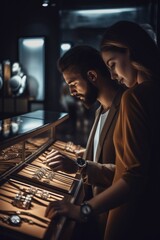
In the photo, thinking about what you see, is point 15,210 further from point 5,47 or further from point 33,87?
point 5,47

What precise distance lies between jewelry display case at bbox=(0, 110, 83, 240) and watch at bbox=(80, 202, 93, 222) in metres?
0.19

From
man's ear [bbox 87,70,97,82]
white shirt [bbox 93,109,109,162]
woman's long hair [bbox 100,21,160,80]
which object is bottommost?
white shirt [bbox 93,109,109,162]

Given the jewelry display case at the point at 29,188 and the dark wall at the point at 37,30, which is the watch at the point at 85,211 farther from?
the dark wall at the point at 37,30

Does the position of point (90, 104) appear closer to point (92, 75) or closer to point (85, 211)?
point (92, 75)

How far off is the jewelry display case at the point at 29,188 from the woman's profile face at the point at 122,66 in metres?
0.73

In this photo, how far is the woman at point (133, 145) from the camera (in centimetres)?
132

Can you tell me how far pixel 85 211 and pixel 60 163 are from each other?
577 mm

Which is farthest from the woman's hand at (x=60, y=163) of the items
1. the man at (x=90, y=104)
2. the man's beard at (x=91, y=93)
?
the man's beard at (x=91, y=93)

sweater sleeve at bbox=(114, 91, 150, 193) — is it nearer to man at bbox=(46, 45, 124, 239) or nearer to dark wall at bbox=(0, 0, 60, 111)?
man at bbox=(46, 45, 124, 239)

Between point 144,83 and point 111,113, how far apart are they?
2.27 feet

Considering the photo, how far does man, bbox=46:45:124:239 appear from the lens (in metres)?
1.95

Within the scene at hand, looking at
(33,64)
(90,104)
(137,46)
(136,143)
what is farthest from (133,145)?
(33,64)

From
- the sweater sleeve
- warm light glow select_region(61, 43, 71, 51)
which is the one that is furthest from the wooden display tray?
warm light glow select_region(61, 43, 71, 51)

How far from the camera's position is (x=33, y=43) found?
6715mm
